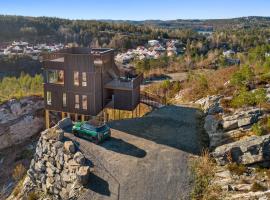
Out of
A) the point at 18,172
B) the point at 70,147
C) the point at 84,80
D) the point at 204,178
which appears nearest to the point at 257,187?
the point at 204,178

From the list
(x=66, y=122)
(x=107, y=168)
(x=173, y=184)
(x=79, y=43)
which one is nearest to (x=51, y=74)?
(x=66, y=122)

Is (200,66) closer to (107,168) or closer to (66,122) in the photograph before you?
(66,122)

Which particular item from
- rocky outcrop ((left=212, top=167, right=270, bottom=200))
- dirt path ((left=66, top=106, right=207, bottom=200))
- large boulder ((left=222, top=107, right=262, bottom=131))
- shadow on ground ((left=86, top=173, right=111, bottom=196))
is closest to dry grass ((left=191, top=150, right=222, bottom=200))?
rocky outcrop ((left=212, top=167, right=270, bottom=200))

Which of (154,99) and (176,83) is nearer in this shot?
(154,99)

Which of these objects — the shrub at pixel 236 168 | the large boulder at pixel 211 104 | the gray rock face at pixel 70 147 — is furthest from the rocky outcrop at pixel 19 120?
the shrub at pixel 236 168

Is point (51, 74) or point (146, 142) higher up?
point (51, 74)

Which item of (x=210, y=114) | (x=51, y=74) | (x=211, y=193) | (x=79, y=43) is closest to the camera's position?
(x=211, y=193)

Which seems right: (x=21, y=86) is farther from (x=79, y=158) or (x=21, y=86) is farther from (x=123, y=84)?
(x=79, y=158)

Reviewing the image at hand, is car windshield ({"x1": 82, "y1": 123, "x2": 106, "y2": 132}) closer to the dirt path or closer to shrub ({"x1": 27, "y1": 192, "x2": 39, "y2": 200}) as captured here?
the dirt path
